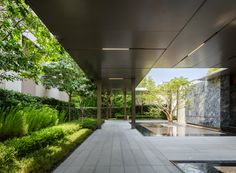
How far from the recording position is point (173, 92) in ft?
61.4

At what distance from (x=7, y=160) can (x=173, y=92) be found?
15667 millimetres

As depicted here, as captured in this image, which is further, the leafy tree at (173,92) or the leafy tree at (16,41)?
the leafy tree at (173,92)

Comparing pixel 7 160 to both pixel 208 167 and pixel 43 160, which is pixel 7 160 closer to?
pixel 43 160

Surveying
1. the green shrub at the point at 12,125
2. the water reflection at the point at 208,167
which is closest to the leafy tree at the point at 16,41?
the green shrub at the point at 12,125

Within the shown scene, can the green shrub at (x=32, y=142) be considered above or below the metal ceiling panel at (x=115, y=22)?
below

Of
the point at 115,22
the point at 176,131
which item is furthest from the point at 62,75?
the point at 115,22

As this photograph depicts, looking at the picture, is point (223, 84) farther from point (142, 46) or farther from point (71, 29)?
point (71, 29)

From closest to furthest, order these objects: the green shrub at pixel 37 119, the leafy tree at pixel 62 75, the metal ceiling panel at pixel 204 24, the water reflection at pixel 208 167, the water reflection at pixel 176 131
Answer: the metal ceiling panel at pixel 204 24, the water reflection at pixel 208 167, the green shrub at pixel 37 119, the water reflection at pixel 176 131, the leafy tree at pixel 62 75

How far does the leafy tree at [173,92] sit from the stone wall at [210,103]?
2.30ft

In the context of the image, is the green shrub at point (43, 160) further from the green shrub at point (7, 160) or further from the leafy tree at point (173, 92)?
the leafy tree at point (173, 92)

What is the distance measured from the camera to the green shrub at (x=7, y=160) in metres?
3.97

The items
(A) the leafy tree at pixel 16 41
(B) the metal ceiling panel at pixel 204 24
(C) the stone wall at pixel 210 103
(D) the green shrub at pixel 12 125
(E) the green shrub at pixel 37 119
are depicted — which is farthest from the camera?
(C) the stone wall at pixel 210 103

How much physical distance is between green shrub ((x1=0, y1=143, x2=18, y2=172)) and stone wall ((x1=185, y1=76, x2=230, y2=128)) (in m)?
12.1

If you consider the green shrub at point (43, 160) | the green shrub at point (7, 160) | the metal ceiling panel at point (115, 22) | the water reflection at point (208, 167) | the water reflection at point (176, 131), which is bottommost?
the water reflection at point (176, 131)
